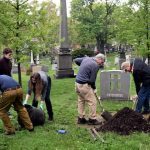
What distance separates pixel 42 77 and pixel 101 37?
53194mm

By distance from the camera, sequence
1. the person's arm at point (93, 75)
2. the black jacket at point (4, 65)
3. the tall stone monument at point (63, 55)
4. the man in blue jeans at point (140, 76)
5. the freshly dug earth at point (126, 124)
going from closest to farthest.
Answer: the freshly dug earth at point (126, 124) → the person's arm at point (93, 75) → the man in blue jeans at point (140, 76) → the black jacket at point (4, 65) → the tall stone monument at point (63, 55)

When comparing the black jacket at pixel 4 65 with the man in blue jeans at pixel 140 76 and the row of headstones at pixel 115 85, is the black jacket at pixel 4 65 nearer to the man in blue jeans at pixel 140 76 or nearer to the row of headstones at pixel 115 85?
the man in blue jeans at pixel 140 76

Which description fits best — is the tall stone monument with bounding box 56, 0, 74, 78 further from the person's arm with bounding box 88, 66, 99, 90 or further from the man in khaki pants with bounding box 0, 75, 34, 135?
the man in khaki pants with bounding box 0, 75, 34, 135

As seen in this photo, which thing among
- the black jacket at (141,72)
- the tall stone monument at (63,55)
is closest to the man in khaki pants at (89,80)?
the black jacket at (141,72)

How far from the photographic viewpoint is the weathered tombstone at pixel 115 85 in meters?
15.3

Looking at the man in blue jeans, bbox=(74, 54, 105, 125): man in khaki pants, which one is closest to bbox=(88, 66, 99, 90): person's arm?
bbox=(74, 54, 105, 125): man in khaki pants

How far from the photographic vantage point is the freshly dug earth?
9.23 meters

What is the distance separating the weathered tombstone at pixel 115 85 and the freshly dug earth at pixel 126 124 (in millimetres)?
5598

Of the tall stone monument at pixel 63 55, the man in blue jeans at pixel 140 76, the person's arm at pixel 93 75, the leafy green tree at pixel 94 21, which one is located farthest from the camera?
the leafy green tree at pixel 94 21

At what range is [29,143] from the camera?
842cm

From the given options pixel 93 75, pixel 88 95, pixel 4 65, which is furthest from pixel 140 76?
pixel 4 65

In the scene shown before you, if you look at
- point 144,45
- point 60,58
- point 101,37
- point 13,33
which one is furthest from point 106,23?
point 13,33

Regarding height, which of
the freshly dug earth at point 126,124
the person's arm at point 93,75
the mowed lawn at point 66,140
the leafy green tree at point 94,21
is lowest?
the mowed lawn at point 66,140

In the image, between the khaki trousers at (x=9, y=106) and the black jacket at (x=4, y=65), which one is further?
the black jacket at (x=4, y=65)
